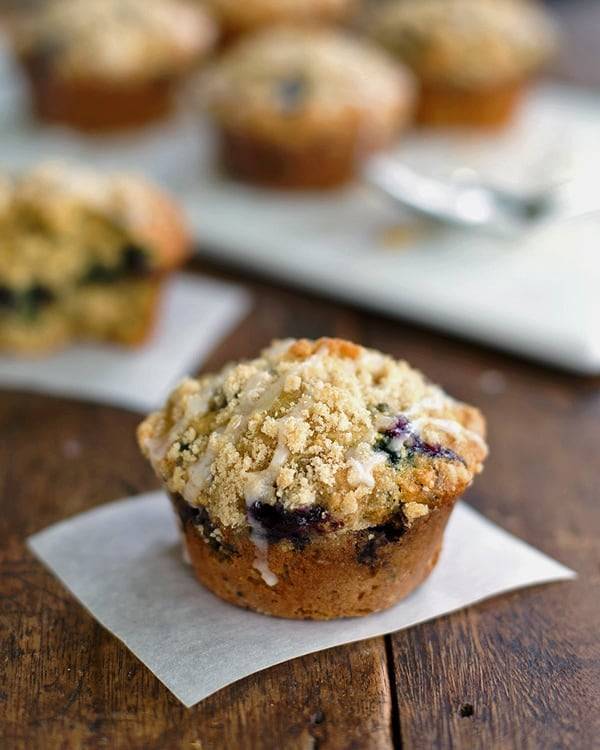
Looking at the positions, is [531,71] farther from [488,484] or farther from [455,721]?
[455,721]

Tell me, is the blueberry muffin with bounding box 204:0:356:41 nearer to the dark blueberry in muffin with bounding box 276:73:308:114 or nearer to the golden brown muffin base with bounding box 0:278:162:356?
the dark blueberry in muffin with bounding box 276:73:308:114

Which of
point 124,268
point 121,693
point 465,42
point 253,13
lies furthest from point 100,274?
point 253,13

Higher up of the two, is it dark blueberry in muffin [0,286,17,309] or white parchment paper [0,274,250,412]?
dark blueberry in muffin [0,286,17,309]

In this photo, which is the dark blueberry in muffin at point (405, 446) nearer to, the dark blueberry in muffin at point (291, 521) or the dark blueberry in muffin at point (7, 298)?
the dark blueberry in muffin at point (291, 521)

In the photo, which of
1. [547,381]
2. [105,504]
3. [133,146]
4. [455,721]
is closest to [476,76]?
[133,146]

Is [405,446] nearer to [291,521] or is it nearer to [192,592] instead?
[291,521]

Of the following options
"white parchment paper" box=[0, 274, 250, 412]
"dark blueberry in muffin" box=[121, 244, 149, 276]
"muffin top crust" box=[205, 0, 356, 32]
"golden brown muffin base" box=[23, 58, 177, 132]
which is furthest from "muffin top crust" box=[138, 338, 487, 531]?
"muffin top crust" box=[205, 0, 356, 32]
